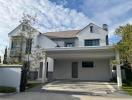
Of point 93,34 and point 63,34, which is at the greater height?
point 63,34

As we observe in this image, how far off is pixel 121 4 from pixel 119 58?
6009mm

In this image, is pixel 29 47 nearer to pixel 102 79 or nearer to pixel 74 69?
pixel 74 69

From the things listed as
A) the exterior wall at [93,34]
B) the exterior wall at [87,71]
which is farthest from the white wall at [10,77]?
the exterior wall at [93,34]

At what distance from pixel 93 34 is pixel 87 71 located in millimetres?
5529

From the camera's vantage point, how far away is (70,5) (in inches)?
554

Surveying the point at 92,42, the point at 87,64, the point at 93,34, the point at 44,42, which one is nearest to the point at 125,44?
the point at 87,64

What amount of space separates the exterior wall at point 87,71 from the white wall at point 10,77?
10822 millimetres

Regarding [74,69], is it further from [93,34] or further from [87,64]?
[93,34]

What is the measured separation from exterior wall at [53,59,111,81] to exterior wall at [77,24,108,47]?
3101 mm

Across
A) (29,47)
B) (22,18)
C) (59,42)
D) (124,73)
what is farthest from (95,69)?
(22,18)

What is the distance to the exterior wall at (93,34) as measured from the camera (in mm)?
25406

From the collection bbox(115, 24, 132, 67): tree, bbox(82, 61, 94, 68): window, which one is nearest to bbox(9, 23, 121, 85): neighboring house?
bbox(82, 61, 94, 68): window

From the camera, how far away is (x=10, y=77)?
14648 millimetres

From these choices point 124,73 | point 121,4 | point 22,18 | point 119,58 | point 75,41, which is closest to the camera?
point 121,4
